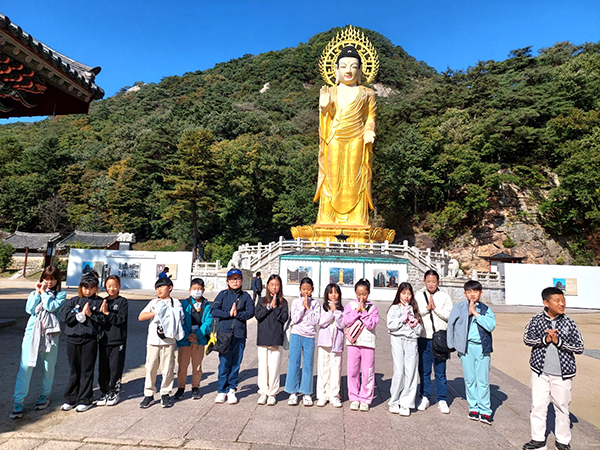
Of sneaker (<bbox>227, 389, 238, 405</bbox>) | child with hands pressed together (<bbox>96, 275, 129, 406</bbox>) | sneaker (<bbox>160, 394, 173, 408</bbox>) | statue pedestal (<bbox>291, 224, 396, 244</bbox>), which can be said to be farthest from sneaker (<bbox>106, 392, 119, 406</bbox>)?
statue pedestal (<bbox>291, 224, 396, 244</bbox>)

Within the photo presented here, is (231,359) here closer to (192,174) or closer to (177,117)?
(192,174)

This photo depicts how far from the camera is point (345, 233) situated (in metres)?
17.8

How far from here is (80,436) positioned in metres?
2.87

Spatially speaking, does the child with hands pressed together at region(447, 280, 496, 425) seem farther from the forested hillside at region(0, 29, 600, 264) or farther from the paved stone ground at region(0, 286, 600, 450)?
the forested hillside at region(0, 29, 600, 264)

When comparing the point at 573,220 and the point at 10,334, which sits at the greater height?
the point at 573,220

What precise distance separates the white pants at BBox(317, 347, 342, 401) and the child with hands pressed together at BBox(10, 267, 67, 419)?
249 centimetres

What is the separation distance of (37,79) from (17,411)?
392 cm

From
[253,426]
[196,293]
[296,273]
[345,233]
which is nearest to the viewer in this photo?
[253,426]

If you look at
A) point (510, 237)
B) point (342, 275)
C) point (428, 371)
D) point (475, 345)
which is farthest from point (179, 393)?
point (510, 237)

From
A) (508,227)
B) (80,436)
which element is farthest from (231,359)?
(508,227)

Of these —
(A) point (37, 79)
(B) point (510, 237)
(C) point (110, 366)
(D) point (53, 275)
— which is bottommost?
(C) point (110, 366)

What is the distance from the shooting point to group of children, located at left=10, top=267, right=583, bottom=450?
11.3 feet

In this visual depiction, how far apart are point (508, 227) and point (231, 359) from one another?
23.9 metres

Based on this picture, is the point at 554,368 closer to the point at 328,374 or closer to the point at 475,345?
the point at 475,345
